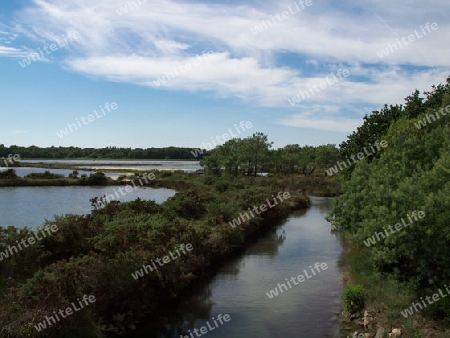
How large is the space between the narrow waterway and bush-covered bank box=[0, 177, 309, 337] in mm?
1091

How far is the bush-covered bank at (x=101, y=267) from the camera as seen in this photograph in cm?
1245

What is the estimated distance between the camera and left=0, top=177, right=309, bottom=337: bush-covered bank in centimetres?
1245

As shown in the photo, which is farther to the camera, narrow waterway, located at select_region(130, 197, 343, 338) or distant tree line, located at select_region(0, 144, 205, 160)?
distant tree line, located at select_region(0, 144, 205, 160)

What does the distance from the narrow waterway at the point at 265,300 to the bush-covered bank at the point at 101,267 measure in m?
1.09

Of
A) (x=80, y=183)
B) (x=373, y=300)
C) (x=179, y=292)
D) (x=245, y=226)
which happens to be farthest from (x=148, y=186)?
(x=373, y=300)

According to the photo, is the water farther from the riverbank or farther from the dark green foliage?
the riverbank

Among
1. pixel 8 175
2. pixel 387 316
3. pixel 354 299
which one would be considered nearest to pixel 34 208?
pixel 354 299

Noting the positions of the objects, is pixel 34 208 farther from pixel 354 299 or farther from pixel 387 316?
pixel 387 316

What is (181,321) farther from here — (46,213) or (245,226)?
(46,213)

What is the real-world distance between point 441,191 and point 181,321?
36.8 ft

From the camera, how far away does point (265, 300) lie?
1975cm

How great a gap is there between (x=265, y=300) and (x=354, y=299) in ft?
14.5

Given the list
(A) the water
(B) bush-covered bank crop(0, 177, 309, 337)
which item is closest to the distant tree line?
(A) the water

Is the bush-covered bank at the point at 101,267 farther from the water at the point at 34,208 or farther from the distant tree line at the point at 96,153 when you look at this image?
the distant tree line at the point at 96,153
